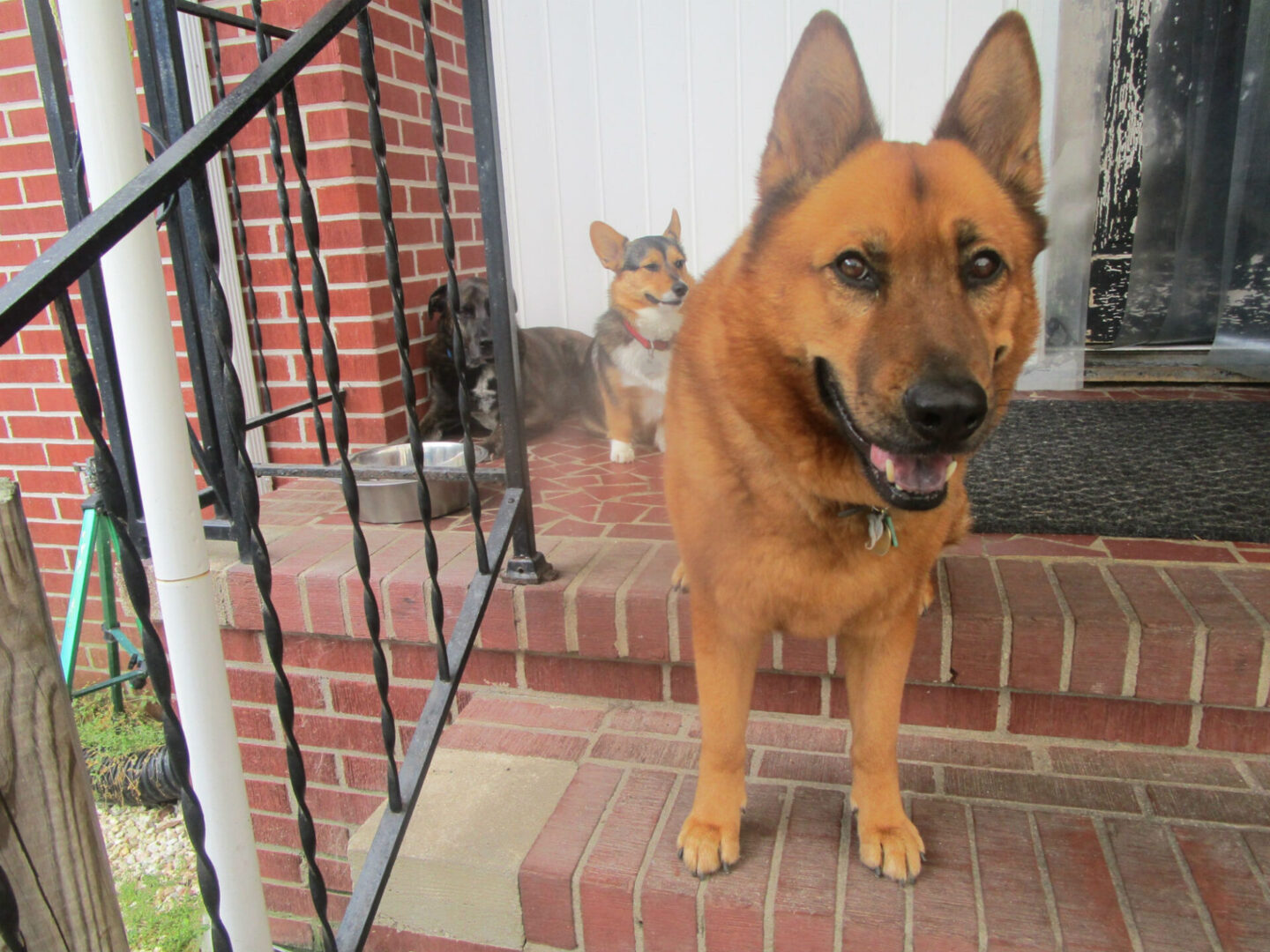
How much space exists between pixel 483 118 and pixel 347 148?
3.89 feet

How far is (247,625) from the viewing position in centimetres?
200

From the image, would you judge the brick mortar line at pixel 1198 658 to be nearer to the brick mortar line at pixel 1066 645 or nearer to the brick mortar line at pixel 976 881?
the brick mortar line at pixel 1066 645

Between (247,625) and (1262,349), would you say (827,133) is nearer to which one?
(247,625)

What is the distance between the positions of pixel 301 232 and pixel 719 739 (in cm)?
218

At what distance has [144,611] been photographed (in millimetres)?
969

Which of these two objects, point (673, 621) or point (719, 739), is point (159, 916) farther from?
point (719, 739)

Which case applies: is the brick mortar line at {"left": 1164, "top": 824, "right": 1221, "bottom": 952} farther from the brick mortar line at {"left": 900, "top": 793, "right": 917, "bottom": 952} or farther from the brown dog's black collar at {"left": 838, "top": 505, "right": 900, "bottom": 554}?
the brown dog's black collar at {"left": 838, "top": 505, "right": 900, "bottom": 554}

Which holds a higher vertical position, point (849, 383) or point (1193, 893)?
point (849, 383)

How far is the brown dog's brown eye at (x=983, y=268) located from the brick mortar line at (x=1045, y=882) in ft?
3.12

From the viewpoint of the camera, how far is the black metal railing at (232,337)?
95 centimetres

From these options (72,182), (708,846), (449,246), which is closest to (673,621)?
(708,846)

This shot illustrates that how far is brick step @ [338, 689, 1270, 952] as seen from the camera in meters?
1.24

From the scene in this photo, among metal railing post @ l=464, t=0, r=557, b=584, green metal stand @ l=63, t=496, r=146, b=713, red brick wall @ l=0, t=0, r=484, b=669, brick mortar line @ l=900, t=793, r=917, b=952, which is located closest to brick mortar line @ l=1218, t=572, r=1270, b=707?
brick mortar line @ l=900, t=793, r=917, b=952

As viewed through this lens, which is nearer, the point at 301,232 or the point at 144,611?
the point at 144,611
